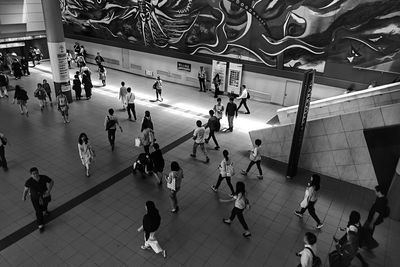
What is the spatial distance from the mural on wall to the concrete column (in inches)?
243

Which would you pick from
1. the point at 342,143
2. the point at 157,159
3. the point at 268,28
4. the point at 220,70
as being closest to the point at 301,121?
the point at 342,143

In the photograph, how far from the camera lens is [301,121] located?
871cm

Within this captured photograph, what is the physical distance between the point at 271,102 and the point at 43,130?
436 inches

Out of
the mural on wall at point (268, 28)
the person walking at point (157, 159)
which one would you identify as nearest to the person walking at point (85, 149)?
the person walking at point (157, 159)

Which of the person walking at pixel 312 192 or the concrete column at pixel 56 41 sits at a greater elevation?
the concrete column at pixel 56 41

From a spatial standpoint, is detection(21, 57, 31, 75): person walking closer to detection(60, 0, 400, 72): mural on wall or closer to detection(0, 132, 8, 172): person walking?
detection(60, 0, 400, 72): mural on wall

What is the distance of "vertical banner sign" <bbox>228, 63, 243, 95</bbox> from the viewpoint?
16.2 m

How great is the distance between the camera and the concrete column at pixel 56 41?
13573 millimetres

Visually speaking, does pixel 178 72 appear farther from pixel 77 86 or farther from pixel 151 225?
pixel 151 225

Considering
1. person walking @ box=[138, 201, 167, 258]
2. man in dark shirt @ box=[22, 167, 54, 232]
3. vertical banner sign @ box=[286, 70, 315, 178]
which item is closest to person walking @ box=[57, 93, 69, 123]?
man in dark shirt @ box=[22, 167, 54, 232]

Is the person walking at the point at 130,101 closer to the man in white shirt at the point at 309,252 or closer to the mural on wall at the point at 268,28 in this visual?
the mural on wall at the point at 268,28

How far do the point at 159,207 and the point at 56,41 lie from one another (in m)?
10.5

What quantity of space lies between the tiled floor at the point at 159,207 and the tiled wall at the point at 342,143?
0.38m

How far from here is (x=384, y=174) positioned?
8406 millimetres
